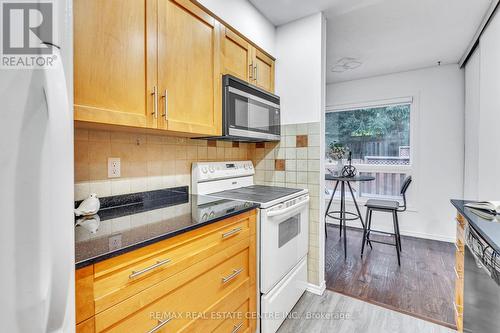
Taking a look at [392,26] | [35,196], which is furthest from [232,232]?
[392,26]

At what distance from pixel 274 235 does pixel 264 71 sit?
4.72ft

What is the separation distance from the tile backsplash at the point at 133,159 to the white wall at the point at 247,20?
0.91 m

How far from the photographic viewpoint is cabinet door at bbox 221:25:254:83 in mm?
1711

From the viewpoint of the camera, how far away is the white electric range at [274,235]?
1.54m

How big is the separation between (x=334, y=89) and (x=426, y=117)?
4.61 feet

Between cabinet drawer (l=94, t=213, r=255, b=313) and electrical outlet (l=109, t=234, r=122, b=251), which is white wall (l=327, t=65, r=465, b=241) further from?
electrical outlet (l=109, t=234, r=122, b=251)

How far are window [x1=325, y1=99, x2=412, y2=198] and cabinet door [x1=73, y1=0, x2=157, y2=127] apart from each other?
278cm

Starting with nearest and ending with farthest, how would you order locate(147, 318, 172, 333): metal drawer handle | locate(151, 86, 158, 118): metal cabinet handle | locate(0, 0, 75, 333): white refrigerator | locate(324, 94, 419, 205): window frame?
locate(0, 0, 75, 333): white refrigerator
locate(147, 318, 172, 333): metal drawer handle
locate(151, 86, 158, 118): metal cabinet handle
locate(324, 94, 419, 205): window frame

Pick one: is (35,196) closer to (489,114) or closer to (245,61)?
(245,61)

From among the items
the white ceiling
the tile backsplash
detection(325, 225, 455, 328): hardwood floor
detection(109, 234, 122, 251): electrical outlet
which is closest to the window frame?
the white ceiling

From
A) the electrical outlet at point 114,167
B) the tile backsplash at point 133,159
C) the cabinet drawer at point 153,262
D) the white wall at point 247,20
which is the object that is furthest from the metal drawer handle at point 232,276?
the white wall at point 247,20

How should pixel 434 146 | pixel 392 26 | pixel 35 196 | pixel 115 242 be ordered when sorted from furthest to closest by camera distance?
1. pixel 434 146
2. pixel 392 26
3. pixel 115 242
4. pixel 35 196

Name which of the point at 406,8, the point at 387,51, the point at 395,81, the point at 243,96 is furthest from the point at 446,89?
the point at 243,96

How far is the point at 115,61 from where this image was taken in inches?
43.1
